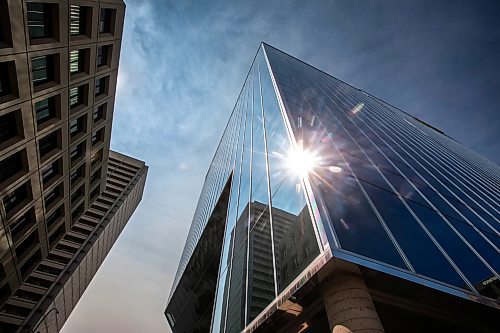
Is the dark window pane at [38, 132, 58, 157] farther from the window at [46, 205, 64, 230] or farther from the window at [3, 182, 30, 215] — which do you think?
the window at [46, 205, 64, 230]

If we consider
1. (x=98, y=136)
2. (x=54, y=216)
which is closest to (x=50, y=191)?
(x=54, y=216)

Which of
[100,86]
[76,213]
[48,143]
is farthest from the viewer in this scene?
[76,213]

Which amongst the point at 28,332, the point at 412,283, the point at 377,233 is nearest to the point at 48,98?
the point at 377,233

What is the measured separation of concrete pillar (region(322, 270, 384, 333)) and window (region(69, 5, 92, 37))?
18.3 meters

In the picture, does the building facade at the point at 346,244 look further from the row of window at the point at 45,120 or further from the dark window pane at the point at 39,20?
the dark window pane at the point at 39,20

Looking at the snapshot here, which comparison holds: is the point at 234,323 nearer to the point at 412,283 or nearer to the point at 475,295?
the point at 412,283

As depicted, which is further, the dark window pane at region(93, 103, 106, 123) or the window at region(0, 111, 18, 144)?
the dark window pane at region(93, 103, 106, 123)

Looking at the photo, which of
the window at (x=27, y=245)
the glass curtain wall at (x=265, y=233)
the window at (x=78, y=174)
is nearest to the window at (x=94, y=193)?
the window at (x=78, y=174)

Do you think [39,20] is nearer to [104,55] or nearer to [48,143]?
[104,55]

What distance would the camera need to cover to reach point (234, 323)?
1020cm

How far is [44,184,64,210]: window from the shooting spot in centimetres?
1823

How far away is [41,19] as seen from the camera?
1270 centimetres

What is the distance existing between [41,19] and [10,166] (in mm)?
7857

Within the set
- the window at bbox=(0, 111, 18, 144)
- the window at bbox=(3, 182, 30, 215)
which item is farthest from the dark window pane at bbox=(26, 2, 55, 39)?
the window at bbox=(3, 182, 30, 215)
